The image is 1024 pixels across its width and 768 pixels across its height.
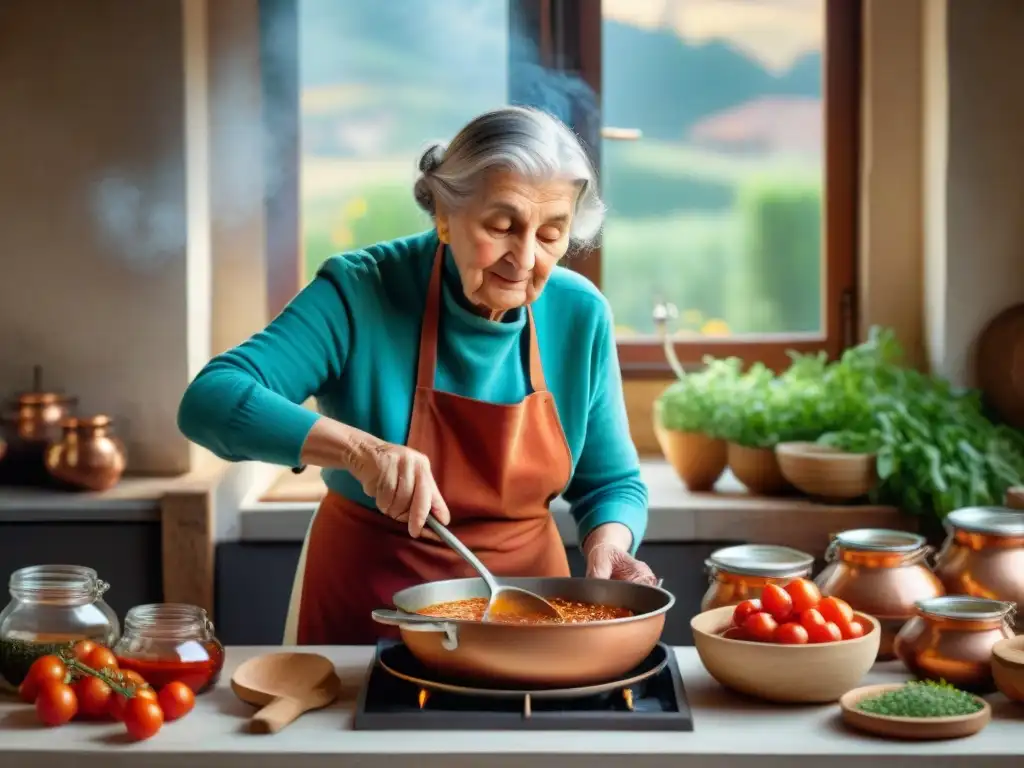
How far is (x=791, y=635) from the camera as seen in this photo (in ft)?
5.98

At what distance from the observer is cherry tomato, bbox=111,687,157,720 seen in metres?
1.74

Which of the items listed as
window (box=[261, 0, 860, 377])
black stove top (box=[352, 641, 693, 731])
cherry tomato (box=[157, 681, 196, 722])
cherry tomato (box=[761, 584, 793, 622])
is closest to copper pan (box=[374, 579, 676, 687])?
black stove top (box=[352, 641, 693, 731])

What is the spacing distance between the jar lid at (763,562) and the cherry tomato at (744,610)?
0.61 feet

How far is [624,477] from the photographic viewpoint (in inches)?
100

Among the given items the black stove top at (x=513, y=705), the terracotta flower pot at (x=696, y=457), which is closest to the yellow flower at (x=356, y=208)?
the terracotta flower pot at (x=696, y=457)

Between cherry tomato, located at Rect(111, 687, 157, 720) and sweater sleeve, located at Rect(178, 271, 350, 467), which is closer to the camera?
cherry tomato, located at Rect(111, 687, 157, 720)

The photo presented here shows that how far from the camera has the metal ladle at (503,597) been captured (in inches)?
77.7

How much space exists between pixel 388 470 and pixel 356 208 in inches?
100.0

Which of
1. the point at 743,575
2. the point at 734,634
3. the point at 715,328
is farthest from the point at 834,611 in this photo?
the point at 715,328

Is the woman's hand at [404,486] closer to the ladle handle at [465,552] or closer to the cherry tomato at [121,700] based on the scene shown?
the ladle handle at [465,552]

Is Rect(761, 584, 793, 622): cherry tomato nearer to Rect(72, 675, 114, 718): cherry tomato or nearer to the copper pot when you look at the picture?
Rect(72, 675, 114, 718): cherry tomato

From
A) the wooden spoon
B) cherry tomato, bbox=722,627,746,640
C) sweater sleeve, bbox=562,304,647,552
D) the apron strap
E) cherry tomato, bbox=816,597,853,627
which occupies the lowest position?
the wooden spoon

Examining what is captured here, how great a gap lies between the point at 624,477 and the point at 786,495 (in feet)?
4.35

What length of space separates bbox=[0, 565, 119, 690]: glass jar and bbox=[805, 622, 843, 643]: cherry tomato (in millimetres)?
993
